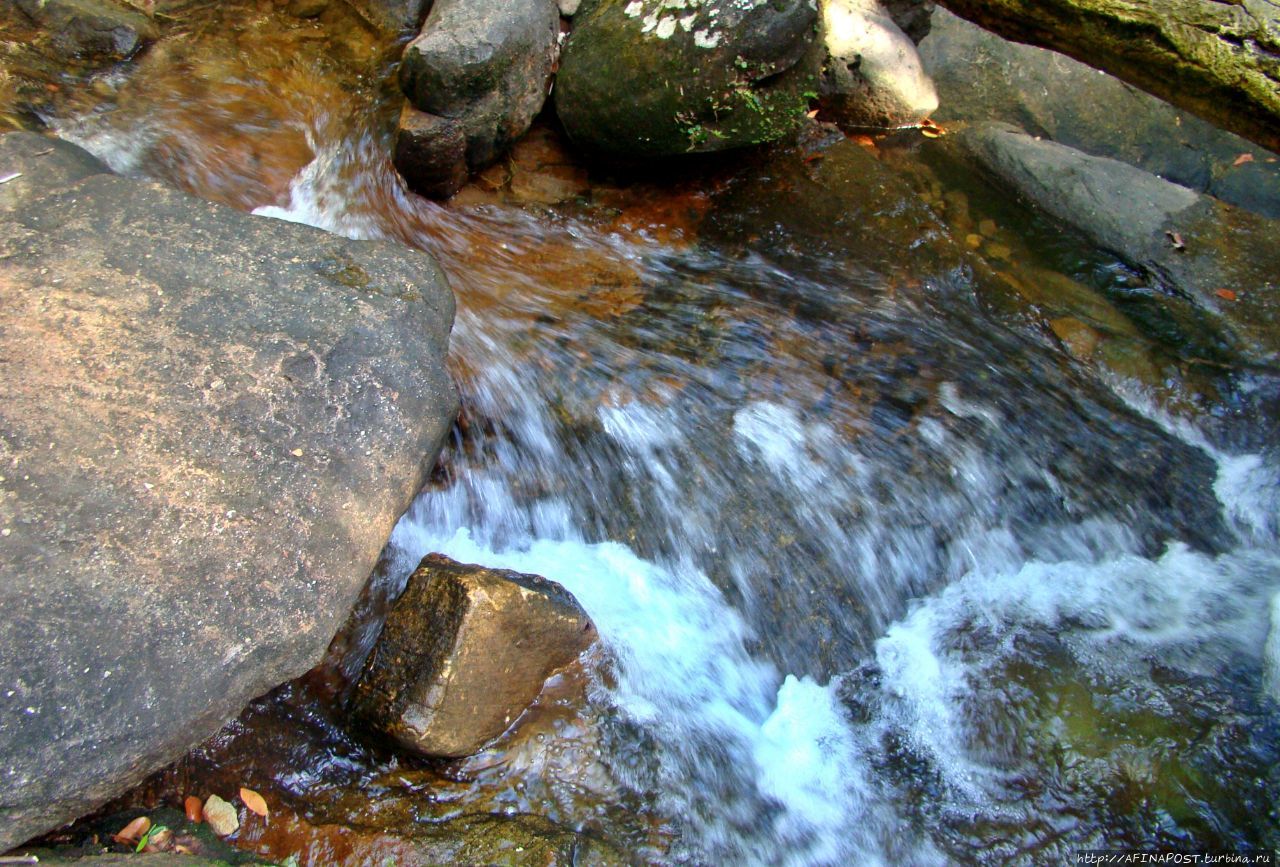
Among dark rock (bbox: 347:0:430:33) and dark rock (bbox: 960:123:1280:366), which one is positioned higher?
dark rock (bbox: 960:123:1280:366)

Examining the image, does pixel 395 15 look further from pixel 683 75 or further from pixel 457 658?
pixel 457 658

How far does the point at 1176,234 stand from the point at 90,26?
20.0ft

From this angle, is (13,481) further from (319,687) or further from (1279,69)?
(1279,69)

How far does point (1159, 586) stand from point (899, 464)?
114cm

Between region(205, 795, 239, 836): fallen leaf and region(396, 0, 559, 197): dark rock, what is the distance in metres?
3.23

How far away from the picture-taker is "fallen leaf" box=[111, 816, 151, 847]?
2350mm

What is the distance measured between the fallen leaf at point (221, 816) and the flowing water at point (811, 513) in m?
0.26

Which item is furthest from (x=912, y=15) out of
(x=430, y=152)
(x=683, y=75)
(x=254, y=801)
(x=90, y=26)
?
(x=254, y=801)

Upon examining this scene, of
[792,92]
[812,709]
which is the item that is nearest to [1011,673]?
[812,709]

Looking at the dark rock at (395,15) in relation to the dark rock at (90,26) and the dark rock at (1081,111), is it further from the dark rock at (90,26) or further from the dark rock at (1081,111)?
the dark rock at (1081,111)

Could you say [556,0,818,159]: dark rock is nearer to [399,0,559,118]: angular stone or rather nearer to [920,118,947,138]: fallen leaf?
[399,0,559,118]: angular stone

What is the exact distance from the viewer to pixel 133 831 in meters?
2.37

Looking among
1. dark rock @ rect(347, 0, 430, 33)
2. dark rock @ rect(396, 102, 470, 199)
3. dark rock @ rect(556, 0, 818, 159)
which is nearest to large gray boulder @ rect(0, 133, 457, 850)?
dark rock @ rect(396, 102, 470, 199)

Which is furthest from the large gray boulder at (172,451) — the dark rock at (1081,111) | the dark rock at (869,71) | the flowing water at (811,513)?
the dark rock at (1081,111)
